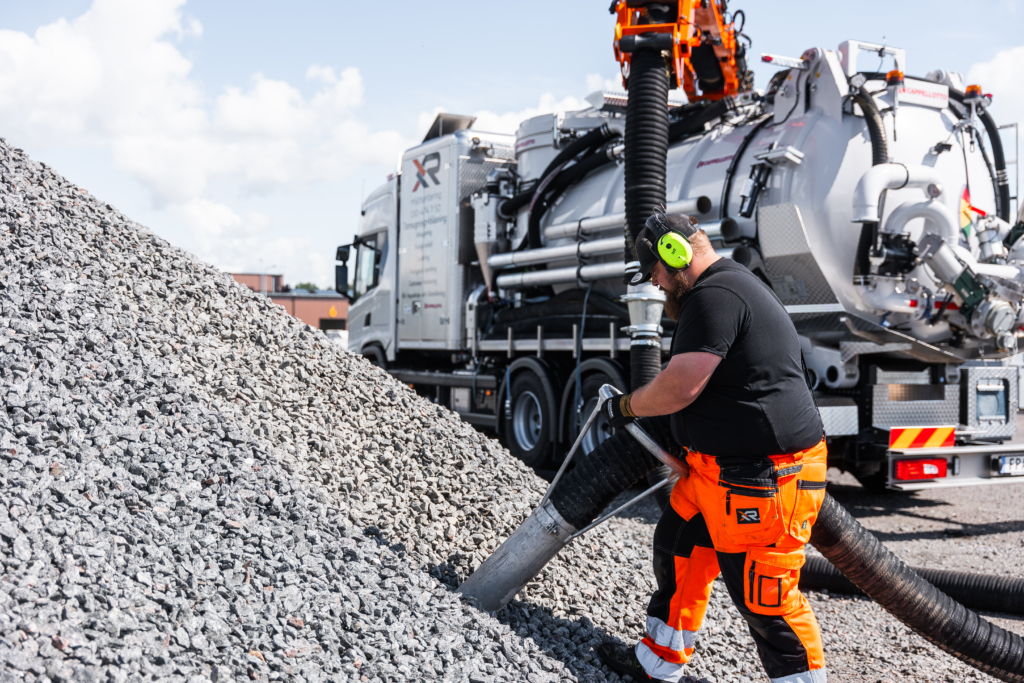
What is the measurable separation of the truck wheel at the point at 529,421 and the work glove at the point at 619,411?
16.6 feet

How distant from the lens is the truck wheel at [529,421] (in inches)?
332

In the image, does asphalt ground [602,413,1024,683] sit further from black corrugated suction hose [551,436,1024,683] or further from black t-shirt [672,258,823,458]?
black t-shirt [672,258,823,458]

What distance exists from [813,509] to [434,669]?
4.63ft

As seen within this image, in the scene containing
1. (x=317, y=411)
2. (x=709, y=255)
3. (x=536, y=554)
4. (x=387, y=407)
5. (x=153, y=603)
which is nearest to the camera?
(x=153, y=603)

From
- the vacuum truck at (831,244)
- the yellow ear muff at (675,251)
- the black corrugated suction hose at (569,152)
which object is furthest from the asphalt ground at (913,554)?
the black corrugated suction hose at (569,152)

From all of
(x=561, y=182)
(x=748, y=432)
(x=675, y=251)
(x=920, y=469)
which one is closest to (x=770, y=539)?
(x=748, y=432)

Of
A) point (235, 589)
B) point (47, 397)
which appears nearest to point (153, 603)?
point (235, 589)

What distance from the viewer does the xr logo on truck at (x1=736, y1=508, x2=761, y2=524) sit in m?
2.79

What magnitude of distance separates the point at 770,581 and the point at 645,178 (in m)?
2.78

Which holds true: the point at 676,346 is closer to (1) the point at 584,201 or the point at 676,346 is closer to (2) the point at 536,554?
(2) the point at 536,554

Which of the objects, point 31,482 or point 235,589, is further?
point 31,482

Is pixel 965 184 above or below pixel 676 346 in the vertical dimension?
above

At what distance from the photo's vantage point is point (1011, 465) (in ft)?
20.5

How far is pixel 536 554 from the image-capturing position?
3461 mm
